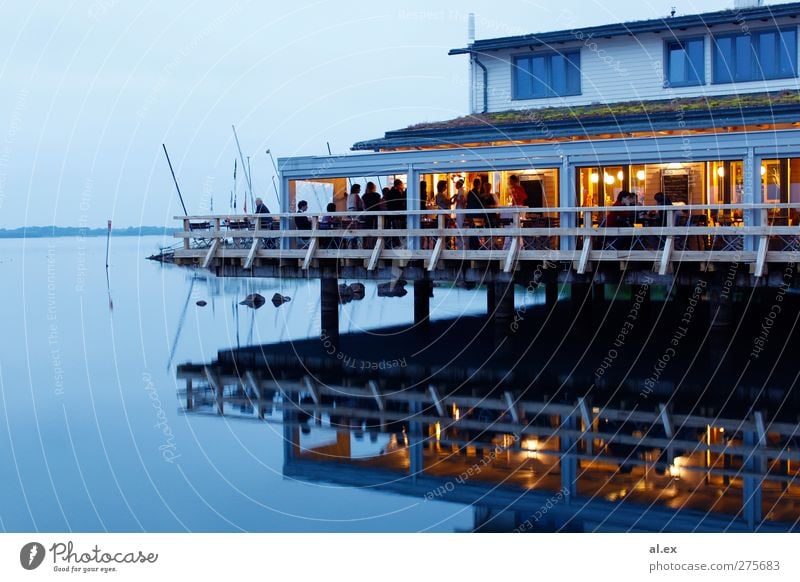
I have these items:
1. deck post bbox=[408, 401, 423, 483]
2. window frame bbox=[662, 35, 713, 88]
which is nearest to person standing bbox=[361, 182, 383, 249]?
deck post bbox=[408, 401, 423, 483]

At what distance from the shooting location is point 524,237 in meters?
28.0

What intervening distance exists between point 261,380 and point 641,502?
45.9 ft

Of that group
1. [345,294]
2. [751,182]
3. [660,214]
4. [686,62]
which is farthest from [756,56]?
[345,294]

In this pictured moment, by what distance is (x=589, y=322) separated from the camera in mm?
35125

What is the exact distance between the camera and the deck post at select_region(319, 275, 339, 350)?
32562 mm

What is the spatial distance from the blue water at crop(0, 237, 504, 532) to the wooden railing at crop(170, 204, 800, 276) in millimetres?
4407

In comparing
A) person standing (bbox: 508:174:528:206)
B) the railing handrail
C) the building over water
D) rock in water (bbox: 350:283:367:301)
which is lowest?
rock in water (bbox: 350:283:367:301)

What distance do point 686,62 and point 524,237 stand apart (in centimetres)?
1071

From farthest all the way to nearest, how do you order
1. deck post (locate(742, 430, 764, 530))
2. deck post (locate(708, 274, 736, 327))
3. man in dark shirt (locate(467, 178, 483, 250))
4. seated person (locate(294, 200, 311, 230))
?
seated person (locate(294, 200, 311, 230)) < man in dark shirt (locate(467, 178, 483, 250)) < deck post (locate(708, 274, 736, 327)) < deck post (locate(742, 430, 764, 530))

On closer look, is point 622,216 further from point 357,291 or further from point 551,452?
point 357,291

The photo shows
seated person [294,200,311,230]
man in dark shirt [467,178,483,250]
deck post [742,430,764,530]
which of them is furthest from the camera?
seated person [294,200,311,230]

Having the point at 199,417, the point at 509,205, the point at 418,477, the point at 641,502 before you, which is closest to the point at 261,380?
the point at 199,417

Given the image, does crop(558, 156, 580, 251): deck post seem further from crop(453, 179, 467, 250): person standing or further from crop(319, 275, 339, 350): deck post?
crop(319, 275, 339, 350): deck post

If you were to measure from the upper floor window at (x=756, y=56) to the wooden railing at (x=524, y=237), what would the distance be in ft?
23.0
